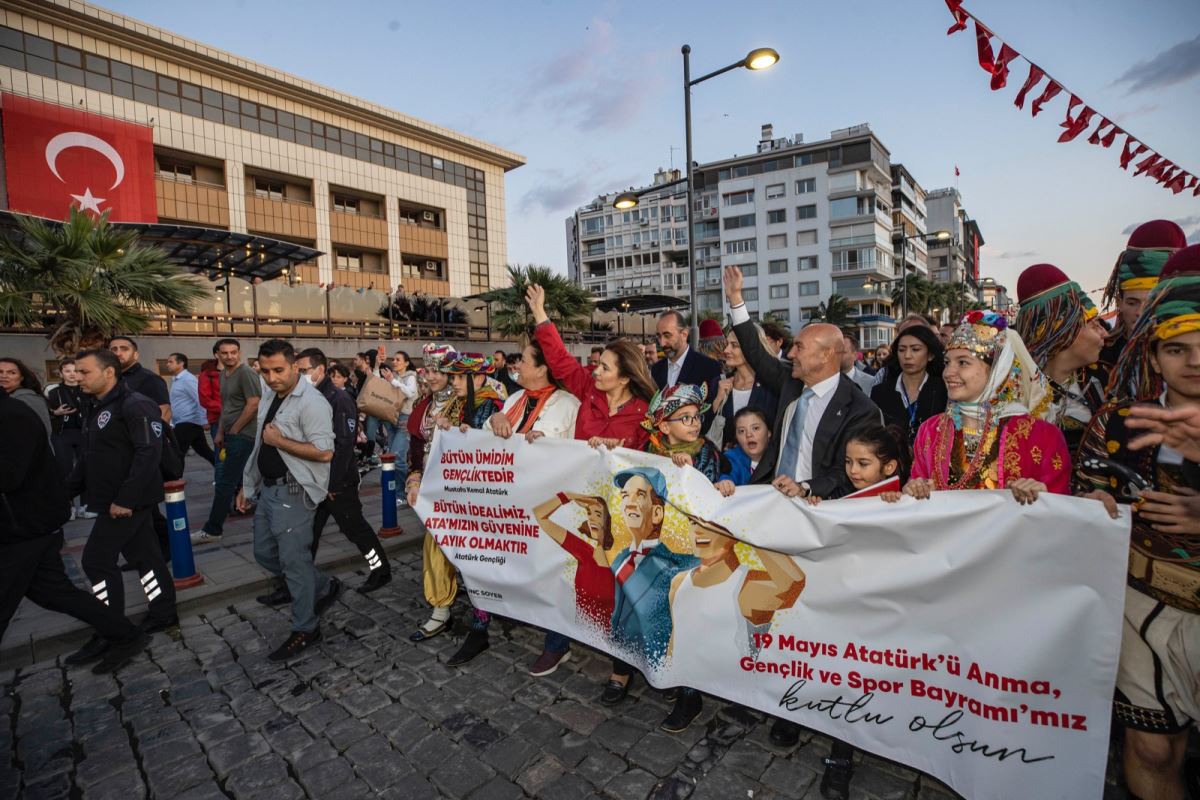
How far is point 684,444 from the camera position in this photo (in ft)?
11.5

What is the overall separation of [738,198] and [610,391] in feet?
223

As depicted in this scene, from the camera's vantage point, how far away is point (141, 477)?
4.26 meters

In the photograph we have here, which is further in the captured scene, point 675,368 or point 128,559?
point 675,368

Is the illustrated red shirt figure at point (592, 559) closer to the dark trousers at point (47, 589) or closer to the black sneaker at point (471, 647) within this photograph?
the black sneaker at point (471, 647)

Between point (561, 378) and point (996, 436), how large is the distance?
2.63 m

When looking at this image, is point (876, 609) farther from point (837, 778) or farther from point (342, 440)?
point (342, 440)

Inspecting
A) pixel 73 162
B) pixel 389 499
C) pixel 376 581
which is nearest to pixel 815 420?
pixel 376 581

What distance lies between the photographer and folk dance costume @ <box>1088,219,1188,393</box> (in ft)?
11.9

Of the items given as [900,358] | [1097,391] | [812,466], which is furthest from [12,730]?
[1097,391]

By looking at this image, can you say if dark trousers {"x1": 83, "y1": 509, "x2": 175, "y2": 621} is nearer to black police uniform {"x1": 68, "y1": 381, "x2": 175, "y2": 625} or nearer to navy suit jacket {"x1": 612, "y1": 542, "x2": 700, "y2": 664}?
black police uniform {"x1": 68, "y1": 381, "x2": 175, "y2": 625}

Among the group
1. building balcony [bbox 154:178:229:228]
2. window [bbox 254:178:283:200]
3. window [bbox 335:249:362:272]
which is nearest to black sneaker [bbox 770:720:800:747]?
building balcony [bbox 154:178:229:228]

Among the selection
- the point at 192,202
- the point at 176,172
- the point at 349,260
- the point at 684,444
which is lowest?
the point at 684,444

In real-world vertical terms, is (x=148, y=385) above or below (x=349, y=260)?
below

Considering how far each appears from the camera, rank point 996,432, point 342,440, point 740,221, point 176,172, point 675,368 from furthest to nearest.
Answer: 1. point 740,221
2. point 176,172
3. point 675,368
4. point 342,440
5. point 996,432
